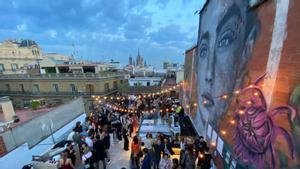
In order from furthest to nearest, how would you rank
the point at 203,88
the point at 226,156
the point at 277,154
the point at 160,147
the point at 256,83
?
the point at 203,88
the point at 160,147
the point at 226,156
the point at 256,83
the point at 277,154

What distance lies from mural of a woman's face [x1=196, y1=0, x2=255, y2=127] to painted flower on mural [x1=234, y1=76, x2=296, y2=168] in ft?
2.22

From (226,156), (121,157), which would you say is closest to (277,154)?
(226,156)

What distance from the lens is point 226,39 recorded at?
5891 mm

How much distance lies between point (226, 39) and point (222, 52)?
0.46 m

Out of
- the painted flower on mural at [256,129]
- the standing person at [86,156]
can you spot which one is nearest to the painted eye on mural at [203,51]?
the painted flower on mural at [256,129]

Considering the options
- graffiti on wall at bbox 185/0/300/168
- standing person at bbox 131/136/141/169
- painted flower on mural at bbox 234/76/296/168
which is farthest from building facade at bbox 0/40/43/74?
painted flower on mural at bbox 234/76/296/168

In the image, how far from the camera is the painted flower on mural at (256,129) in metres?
3.23

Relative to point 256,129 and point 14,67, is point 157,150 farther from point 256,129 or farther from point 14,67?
point 14,67

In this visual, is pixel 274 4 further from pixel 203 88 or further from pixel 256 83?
pixel 203 88

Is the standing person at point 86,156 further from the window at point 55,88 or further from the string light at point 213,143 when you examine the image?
the window at point 55,88

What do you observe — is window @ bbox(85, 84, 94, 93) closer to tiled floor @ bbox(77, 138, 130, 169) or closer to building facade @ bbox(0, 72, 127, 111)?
building facade @ bbox(0, 72, 127, 111)

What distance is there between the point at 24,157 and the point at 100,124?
132 inches

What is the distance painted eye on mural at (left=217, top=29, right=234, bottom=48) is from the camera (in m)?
5.50

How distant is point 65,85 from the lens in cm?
2933
